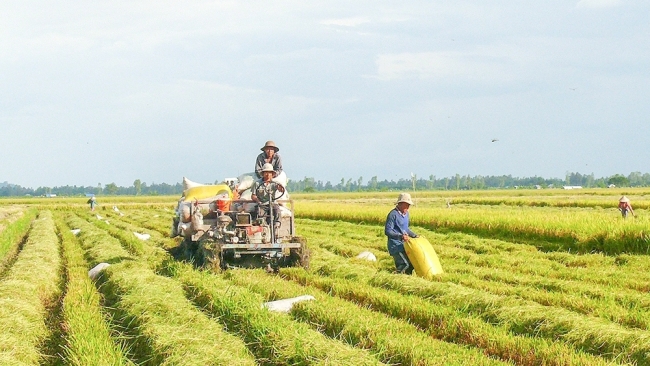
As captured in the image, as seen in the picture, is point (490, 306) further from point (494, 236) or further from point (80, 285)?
point (494, 236)

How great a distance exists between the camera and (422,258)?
1080cm

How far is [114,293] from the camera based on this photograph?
30.2 feet

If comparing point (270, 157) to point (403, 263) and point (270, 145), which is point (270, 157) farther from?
point (403, 263)

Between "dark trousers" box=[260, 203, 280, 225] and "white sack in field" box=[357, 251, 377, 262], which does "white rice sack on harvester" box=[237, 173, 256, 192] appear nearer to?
"dark trousers" box=[260, 203, 280, 225]

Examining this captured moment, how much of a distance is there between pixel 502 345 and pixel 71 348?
3802 mm

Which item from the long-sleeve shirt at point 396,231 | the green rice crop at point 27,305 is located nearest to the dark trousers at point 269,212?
the long-sleeve shirt at point 396,231

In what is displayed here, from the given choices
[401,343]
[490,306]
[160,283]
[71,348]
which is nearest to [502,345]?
[401,343]

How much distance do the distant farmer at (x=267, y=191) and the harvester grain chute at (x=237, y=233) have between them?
70 millimetres

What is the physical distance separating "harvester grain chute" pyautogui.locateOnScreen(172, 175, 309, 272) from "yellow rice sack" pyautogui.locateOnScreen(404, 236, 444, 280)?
5.69 feet

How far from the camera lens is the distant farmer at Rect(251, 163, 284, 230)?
11.5 m

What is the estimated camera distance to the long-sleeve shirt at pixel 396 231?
37.1 feet

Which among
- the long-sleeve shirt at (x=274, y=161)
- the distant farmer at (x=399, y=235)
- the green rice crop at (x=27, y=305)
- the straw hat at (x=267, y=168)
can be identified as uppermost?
the long-sleeve shirt at (x=274, y=161)

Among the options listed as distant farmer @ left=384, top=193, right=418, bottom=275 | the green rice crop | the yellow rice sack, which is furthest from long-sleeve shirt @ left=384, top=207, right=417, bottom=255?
the green rice crop

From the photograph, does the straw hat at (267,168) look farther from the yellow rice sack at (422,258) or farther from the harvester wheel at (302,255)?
the yellow rice sack at (422,258)
